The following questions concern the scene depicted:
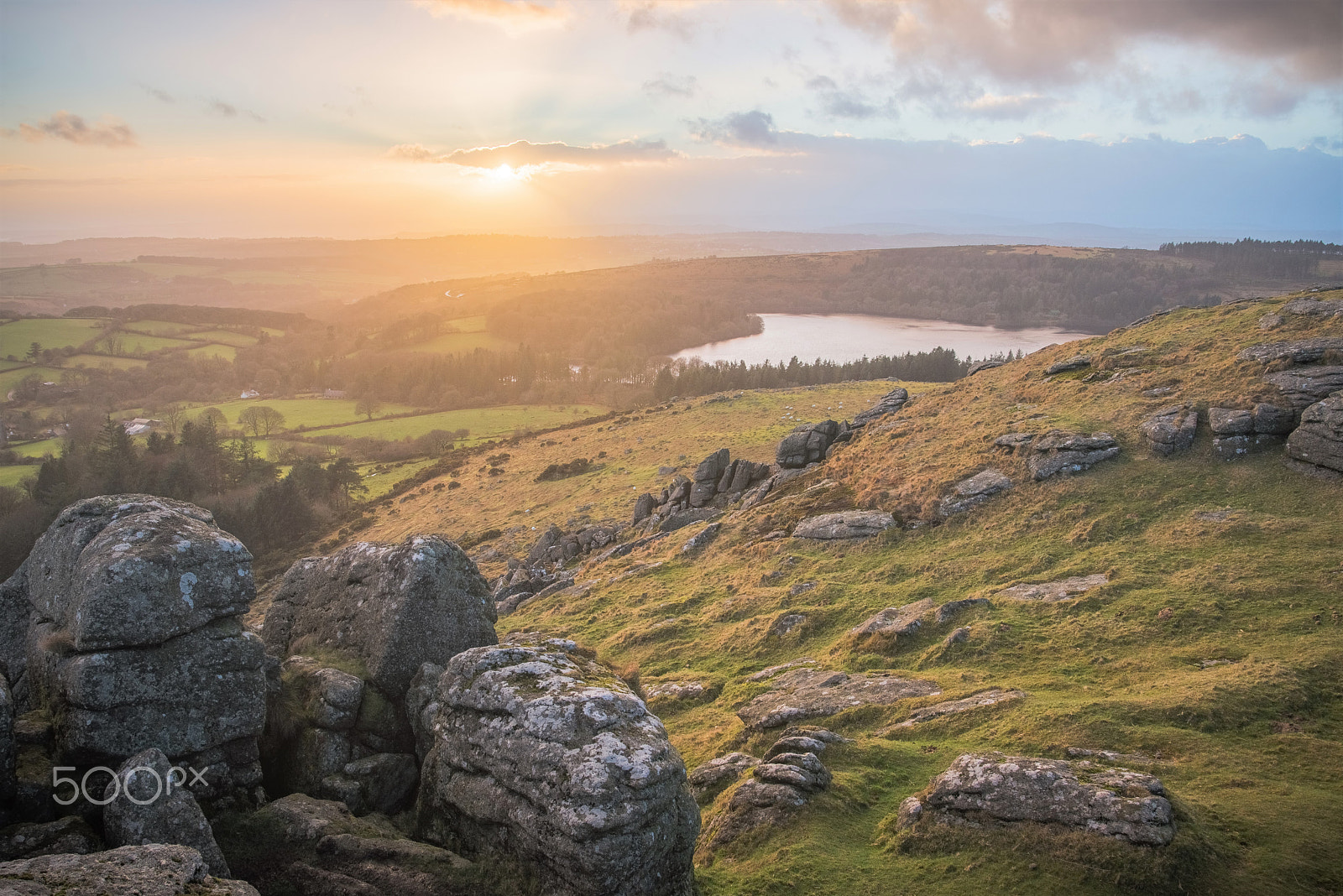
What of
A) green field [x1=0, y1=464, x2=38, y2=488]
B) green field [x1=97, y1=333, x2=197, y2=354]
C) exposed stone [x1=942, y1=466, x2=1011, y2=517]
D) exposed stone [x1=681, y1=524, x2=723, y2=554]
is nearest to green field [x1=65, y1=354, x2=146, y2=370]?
green field [x1=97, y1=333, x2=197, y2=354]

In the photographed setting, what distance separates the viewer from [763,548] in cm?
2617

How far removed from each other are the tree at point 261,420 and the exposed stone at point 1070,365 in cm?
9155

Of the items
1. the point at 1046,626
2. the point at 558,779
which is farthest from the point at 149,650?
the point at 1046,626

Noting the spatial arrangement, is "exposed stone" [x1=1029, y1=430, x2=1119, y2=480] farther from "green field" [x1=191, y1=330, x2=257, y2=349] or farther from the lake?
"green field" [x1=191, y1=330, x2=257, y2=349]

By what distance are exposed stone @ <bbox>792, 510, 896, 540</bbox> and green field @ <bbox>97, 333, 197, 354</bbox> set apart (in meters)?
147

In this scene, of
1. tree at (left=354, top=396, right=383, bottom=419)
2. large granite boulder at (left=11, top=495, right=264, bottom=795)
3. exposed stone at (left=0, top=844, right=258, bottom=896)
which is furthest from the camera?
tree at (left=354, top=396, right=383, bottom=419)

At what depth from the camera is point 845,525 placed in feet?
82.2

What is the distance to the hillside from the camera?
988 cm

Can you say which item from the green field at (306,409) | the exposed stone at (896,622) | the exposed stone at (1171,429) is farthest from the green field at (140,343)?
the exposed stone at (1171,429)

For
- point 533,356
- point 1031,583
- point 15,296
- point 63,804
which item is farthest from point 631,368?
point 15,296

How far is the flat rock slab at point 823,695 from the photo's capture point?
14836mm

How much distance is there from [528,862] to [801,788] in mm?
4785

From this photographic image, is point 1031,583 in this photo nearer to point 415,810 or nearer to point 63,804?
point 415,810

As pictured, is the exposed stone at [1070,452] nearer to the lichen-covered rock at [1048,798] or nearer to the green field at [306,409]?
the lichen-covered rock at [1048,798]
